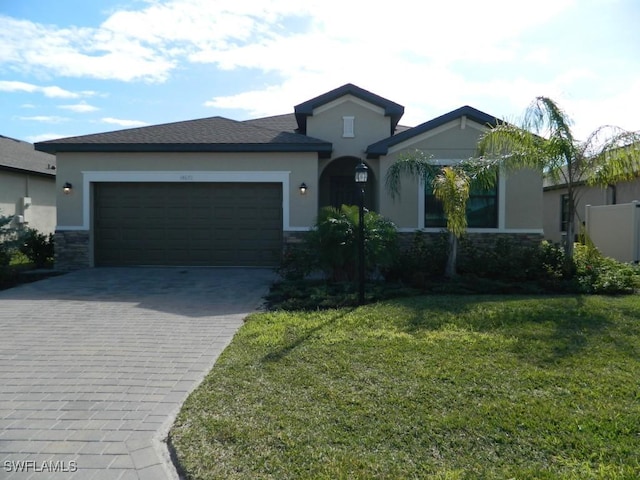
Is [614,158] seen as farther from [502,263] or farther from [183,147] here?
[183,147]

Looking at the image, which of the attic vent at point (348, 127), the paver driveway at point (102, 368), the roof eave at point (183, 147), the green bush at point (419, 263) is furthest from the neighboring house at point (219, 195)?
the paver driveway at point (102, 368)

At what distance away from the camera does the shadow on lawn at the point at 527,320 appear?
18.6ft

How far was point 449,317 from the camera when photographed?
7051mm

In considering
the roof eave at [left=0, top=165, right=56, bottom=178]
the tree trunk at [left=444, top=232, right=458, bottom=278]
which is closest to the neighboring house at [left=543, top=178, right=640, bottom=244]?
the tree trunk at [left=444, top=232, right=458, bottom=278]

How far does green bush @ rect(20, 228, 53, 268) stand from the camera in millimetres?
13828

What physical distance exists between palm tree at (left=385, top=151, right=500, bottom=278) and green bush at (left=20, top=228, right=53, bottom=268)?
1031cm

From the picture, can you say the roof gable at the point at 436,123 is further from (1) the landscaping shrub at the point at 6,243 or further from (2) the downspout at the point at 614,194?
(1) the landscaping shrub at the point at 6,243

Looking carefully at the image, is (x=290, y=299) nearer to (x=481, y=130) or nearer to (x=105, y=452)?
(x=105, y=452)

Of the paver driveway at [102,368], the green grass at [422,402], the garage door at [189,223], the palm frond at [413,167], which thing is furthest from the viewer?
the garage door at [189,223]

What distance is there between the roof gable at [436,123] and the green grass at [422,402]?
7.08 metres

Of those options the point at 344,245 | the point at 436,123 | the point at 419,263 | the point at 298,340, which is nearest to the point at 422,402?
the point at 298,340

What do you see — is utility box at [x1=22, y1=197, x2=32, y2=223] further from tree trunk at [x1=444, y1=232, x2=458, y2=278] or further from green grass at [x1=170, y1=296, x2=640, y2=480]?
tree trunk at [x1=444, y1=232, x2=458, y2=278]

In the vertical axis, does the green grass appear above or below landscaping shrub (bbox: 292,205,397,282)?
below

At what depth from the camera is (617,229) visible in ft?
47.6
